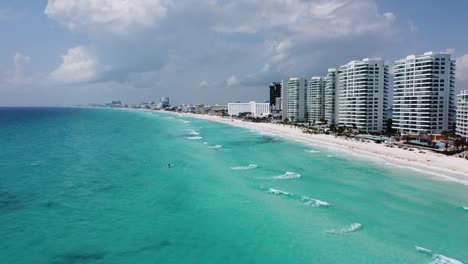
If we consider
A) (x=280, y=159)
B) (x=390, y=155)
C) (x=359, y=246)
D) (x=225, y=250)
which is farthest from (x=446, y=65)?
(x=225, y=250)

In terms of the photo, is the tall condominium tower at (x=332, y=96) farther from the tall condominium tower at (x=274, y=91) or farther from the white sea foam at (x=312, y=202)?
the white sea foam at (x=312, y=202)

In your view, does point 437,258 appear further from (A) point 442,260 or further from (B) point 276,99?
(B) point 276,99

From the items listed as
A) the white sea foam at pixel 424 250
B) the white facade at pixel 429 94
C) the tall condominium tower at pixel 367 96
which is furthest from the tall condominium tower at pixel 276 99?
the white sea foam at pixel 424 250

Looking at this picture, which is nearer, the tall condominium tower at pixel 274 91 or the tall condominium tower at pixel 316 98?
Result: the tall condominium tower at pixel 316 98

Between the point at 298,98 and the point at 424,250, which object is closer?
the point at 424,250

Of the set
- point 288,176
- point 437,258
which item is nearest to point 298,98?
point 288,176

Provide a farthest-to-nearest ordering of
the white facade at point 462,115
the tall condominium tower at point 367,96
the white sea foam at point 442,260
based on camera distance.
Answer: the tall condominium tower at point 367,96 → the white facade at point 462,115 → the white sea foam at point 442,260

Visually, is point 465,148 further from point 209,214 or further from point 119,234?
point 119,234

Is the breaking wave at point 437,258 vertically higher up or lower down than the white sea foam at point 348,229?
lower down
